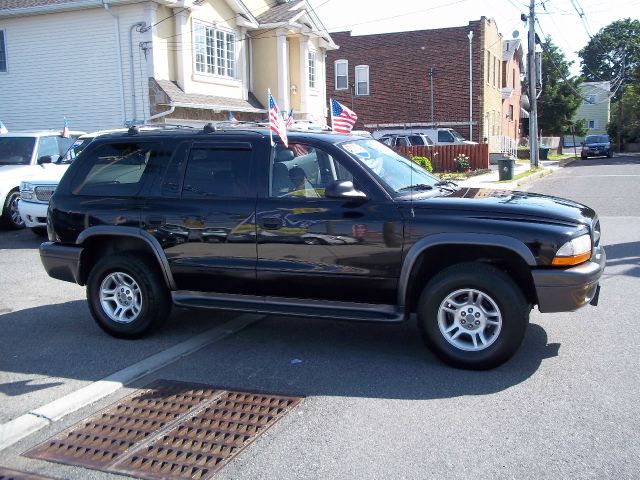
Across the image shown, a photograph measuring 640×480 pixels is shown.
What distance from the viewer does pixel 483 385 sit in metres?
4.77

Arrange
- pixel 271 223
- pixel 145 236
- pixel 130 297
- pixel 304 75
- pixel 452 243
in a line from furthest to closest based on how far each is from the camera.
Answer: pixel 304 75 → pixel 130 297 → pixel 145 236 → pixel 271 223 → pixel 452 243

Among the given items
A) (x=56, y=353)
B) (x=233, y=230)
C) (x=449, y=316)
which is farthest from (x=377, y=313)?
(x=56, y=353)

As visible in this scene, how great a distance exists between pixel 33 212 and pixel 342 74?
2860 centimetres

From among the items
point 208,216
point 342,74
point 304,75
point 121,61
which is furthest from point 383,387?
point 342,74

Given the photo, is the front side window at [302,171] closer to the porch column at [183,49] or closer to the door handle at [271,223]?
the door handle at [271,223]

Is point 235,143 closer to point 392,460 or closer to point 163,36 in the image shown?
point 392,460

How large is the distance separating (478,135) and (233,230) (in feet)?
106

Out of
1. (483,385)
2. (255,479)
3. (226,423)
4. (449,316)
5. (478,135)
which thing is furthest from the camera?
(478,135)

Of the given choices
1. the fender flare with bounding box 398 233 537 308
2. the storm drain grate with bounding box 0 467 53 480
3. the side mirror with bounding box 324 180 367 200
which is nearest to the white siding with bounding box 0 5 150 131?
the side mirror with bounding box 324 180 367 200

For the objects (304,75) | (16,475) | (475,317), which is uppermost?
(304,75)

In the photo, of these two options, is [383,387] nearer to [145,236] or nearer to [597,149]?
[145,236]

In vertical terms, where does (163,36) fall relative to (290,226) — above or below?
above

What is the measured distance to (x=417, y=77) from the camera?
36.7 meters

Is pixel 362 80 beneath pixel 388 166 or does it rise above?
above
